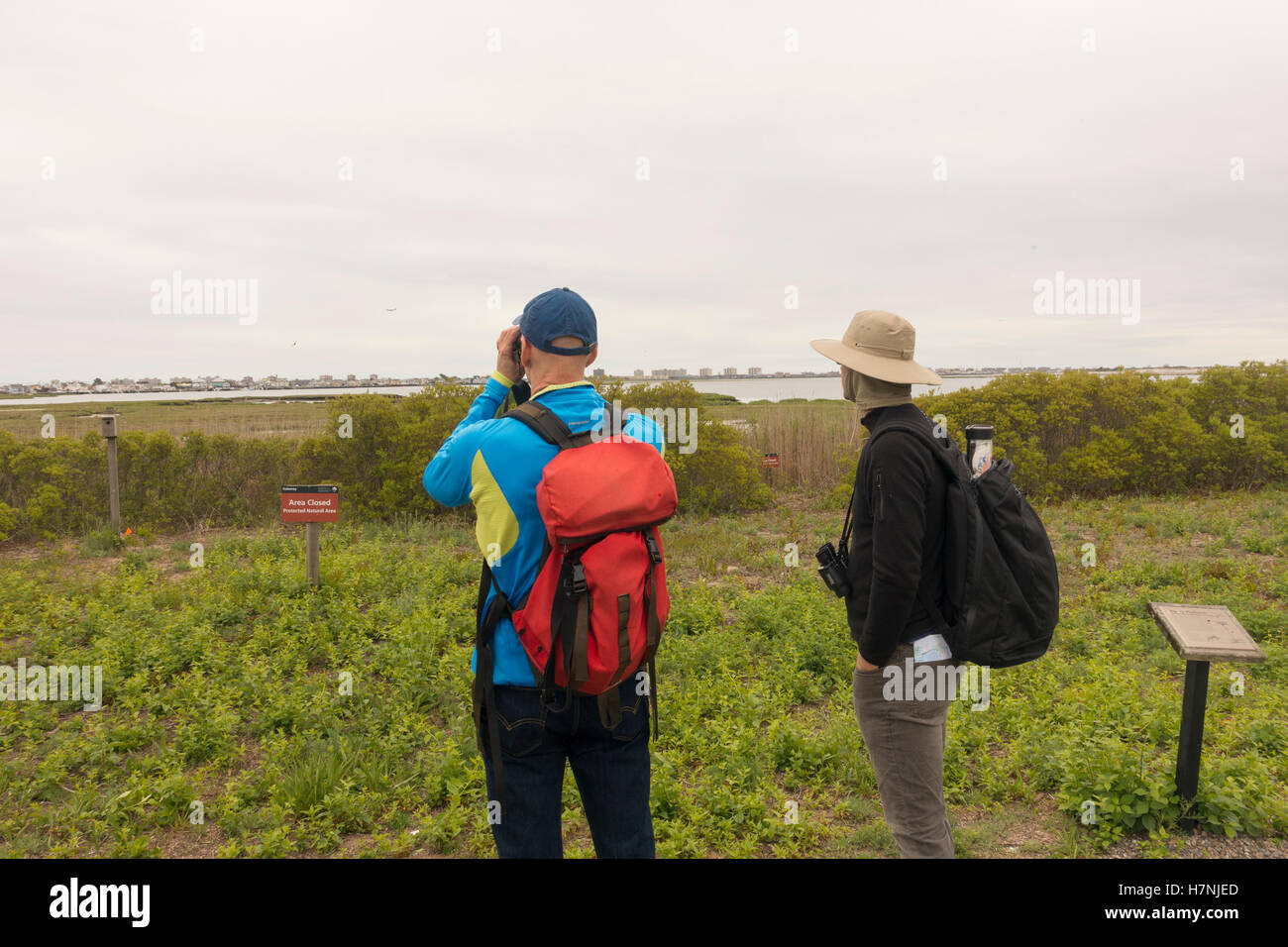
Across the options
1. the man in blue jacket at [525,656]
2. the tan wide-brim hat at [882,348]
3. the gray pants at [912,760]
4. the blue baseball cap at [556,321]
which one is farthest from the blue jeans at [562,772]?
the tan wide-brim hat at [882,348]

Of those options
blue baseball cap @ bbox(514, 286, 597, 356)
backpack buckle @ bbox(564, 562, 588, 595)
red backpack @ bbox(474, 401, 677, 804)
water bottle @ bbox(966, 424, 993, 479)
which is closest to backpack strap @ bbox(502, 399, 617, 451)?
red backpack @ bbox(474, 401, 677, 804)

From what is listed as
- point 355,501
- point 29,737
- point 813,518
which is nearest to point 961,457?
point 29,737

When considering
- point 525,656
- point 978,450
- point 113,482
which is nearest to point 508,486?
point 525,656

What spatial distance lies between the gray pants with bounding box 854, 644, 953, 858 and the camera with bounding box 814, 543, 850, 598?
276 mm

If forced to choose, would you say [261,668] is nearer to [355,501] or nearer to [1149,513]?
[355,501]

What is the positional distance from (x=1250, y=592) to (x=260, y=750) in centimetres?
879

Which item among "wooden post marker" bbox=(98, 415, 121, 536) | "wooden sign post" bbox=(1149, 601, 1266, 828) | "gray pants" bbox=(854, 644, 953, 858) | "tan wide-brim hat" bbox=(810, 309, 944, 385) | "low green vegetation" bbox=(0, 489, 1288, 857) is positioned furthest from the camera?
"wooden post marker" bbox=(98, 415, 121, 536)

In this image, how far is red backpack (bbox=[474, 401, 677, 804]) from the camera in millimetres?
1936

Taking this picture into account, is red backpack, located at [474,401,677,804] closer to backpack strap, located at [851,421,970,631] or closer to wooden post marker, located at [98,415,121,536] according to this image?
backpack strap, located at [851,421,970,631]

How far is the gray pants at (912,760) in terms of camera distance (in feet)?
7.87

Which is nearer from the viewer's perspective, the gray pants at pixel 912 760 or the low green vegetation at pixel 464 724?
the gray pants at pixel 912 760

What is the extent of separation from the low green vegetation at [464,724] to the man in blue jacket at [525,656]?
154cm

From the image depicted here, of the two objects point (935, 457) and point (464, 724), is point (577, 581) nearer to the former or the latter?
point (935, 457)

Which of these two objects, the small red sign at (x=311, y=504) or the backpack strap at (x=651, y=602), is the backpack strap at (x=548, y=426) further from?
the small red sign at (x=311, y=504)
